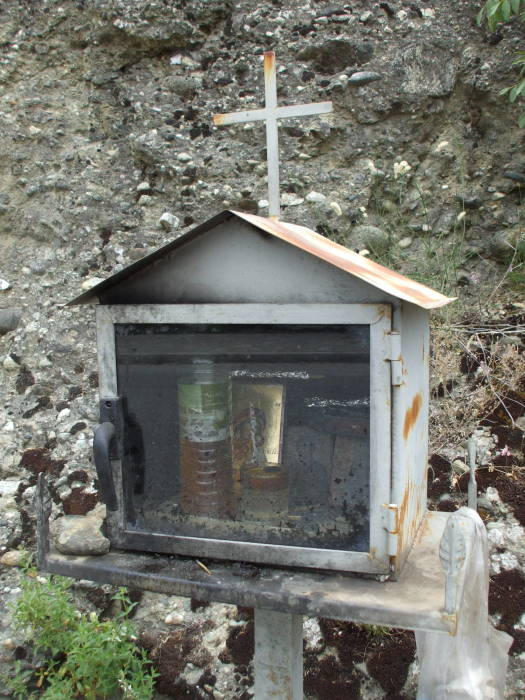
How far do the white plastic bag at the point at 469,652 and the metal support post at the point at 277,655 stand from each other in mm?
348

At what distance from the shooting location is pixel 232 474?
145 centimetres

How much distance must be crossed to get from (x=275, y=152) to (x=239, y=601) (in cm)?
110

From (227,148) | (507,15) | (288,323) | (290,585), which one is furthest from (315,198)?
(290,585)

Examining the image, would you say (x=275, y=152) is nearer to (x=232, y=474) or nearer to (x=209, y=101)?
(x=232, y=474)

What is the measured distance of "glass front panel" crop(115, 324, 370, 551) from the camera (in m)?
1.30

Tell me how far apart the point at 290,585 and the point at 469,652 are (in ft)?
1.99

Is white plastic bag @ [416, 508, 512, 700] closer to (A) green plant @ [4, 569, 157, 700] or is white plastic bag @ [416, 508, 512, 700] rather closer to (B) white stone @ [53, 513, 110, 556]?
(B) white stone @ [53, 513, 110, 556]

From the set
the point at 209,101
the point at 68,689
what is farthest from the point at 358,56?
the point at 68,689

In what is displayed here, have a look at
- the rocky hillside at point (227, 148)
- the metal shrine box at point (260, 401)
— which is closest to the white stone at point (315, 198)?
the rocky hillside at point (227, 148)

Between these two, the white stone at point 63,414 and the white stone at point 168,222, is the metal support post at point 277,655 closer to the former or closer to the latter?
the white stone at point 63,414

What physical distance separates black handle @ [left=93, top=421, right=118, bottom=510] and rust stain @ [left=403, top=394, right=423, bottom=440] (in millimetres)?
667

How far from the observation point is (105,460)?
1.38 meters

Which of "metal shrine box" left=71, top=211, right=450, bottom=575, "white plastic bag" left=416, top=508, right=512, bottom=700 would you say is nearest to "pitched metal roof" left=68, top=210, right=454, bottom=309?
"metal shrine box" left=71, top=211, right=450, bottom=575

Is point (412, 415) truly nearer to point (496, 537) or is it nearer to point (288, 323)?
point (288, 323)
